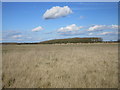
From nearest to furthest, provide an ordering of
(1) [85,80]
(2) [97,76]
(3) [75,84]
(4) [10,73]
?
(3) [75,84], (1) [85,80], (2) [97,76], (4) [10,73]

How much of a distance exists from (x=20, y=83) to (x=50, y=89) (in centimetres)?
132

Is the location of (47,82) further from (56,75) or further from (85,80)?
(85,80)

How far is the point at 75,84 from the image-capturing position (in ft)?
17.2

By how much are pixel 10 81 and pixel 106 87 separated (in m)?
3.90

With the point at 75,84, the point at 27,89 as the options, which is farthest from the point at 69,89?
the point at 27,89

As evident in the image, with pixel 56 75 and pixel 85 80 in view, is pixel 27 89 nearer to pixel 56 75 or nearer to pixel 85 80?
pixel 56 75

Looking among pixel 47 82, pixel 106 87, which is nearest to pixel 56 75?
pixel 47 82

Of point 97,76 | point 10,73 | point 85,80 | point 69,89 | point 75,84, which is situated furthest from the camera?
point 10,73

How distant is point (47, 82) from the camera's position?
18.1 ft

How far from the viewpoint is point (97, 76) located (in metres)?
6.17

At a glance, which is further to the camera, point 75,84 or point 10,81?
point 10,81

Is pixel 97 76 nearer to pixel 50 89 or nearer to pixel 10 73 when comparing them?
pixel 50 89

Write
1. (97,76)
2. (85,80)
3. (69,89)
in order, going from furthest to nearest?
(97,76), (85,80), (69,89)

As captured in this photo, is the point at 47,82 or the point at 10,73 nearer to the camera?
the point at 47,82
